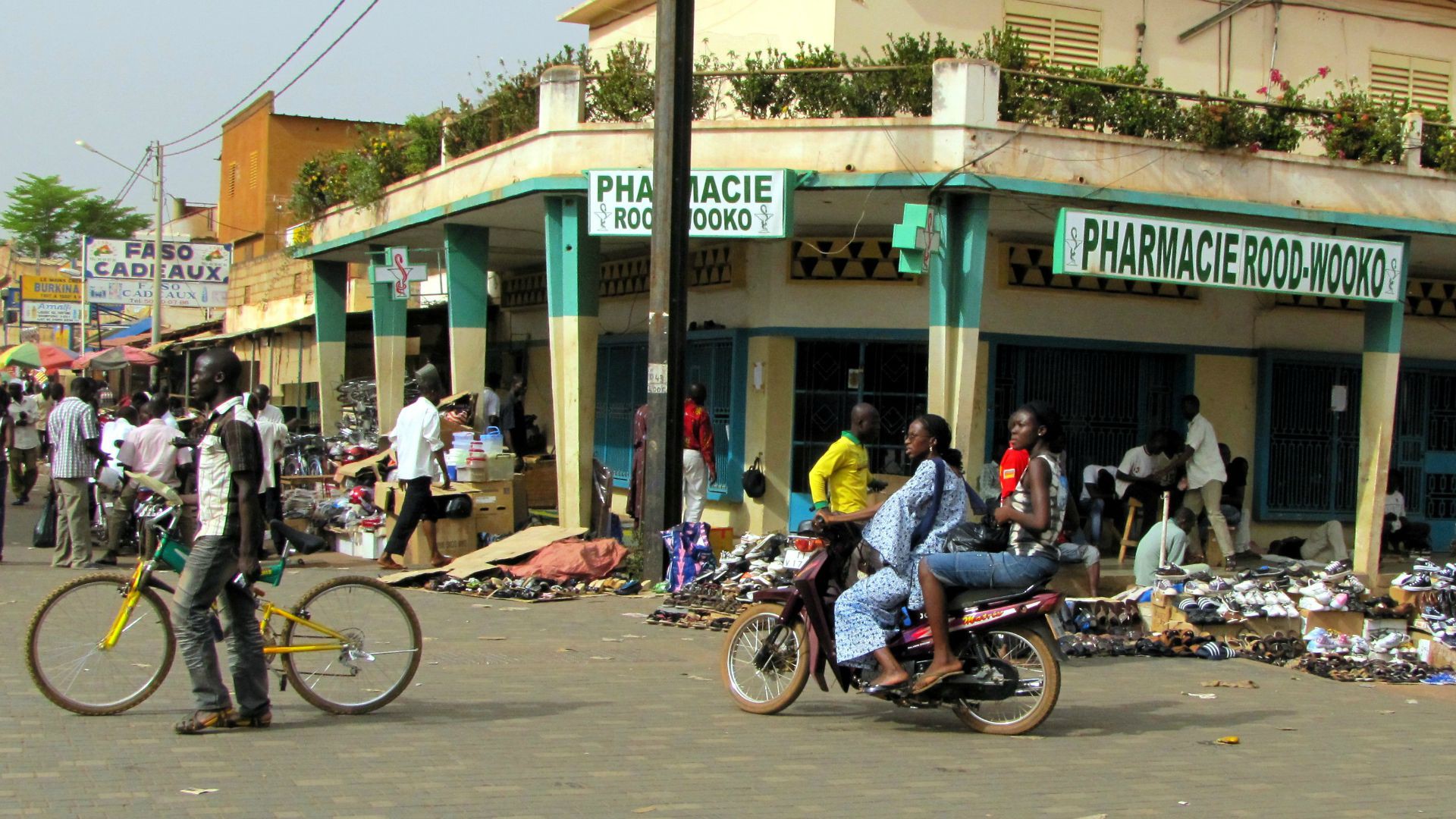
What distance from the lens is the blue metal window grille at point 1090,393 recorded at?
51.6 feet

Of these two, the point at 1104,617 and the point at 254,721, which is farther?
the point at 1104,617

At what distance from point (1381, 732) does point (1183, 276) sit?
19.2 ft

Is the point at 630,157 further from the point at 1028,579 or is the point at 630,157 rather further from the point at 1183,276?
the point at 1028,579

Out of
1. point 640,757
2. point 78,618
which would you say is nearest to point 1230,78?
point 640,757

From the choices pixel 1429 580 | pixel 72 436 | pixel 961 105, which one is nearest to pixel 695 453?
pixel 961 105

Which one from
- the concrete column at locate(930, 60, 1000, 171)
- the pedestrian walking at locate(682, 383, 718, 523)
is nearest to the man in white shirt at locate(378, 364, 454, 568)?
the pedestrian walking at locate(682, 383, 718, 523)

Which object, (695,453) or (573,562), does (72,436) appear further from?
(695,453)

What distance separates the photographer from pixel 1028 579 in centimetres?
694

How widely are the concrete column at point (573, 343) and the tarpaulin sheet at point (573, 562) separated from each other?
1411 mm

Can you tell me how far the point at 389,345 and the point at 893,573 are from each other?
1297 cm

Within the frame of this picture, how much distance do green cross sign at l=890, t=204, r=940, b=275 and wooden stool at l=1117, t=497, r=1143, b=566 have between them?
3949 millimetres

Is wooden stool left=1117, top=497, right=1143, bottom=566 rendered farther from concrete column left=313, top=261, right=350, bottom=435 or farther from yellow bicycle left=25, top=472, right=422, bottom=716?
concrete column left=313, top=261, right=350, bottom=435

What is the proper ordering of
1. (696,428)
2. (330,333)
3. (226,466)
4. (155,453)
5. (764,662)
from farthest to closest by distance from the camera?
(330,333) < (696,428) < (155,453) < (764,662) < (226,466)

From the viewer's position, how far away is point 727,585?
11.7 m
